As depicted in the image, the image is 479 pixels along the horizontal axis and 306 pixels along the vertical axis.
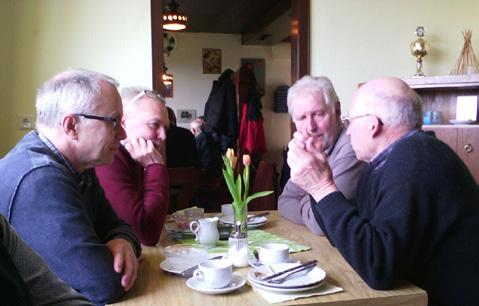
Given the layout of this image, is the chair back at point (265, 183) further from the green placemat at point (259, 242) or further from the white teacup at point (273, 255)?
the white teacup at point (273, 255)

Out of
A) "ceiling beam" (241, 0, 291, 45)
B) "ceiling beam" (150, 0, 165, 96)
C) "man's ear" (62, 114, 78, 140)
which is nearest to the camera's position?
"man's ear" (62, 114, 78, 140)

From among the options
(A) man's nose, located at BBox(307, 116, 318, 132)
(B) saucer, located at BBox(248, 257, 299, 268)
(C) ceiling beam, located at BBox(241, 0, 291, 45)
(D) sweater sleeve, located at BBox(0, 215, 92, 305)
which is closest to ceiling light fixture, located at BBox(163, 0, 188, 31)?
(C) ceiling beam, located at BBox(241, 0, 291, 45)

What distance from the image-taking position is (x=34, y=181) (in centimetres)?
115

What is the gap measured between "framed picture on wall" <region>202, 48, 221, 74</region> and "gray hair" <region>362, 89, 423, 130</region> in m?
5.82

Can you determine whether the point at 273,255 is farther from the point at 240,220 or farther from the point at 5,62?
the point at 5,62

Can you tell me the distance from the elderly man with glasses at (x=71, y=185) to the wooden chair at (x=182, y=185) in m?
2.10

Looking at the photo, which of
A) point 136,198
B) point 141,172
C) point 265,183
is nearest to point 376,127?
point 136,198

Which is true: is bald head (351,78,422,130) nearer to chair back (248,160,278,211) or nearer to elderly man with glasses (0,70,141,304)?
elderly man with glasses (0,70,141,304)

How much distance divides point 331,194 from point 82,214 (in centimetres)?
69

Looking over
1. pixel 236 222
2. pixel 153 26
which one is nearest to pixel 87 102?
pixel 236 222

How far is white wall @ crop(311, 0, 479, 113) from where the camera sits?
134 inches

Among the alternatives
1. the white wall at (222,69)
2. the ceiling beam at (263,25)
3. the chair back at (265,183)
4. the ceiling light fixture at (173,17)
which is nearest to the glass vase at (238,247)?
the chair back at (265,183)

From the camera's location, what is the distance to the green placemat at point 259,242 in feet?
5.19

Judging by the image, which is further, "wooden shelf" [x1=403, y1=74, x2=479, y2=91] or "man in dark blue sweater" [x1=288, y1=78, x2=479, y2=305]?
"wooden shelf" [x1=403, y1=74, x2=479, y2=91]
